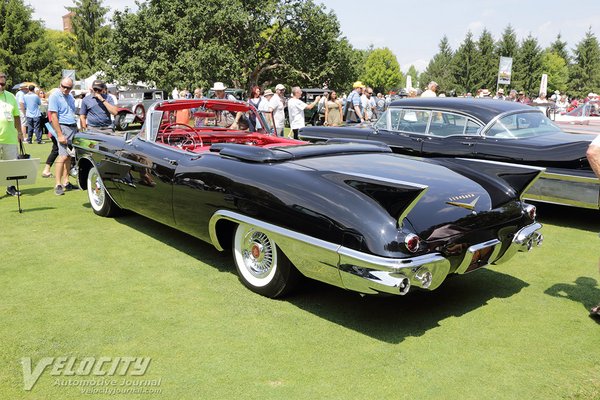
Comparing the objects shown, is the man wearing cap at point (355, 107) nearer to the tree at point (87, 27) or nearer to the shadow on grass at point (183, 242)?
the shadow on grass at point (183, 242)

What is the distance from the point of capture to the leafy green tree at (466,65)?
215 ft

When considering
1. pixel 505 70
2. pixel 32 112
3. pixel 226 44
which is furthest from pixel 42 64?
pixel 505 70

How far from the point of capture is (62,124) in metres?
8.23

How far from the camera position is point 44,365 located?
3.05 m

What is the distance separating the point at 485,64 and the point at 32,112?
60.5 m

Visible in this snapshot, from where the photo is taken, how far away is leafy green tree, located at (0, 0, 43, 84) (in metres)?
45.2

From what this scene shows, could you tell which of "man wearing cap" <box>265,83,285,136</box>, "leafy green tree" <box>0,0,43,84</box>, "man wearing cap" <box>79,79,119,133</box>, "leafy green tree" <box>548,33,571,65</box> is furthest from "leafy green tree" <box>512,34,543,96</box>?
"man wearing cap" <box>79,79,119,133</box>

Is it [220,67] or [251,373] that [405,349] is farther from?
[220,67]

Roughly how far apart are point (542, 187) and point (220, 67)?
30.8m

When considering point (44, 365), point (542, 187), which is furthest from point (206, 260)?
point (542, 187)

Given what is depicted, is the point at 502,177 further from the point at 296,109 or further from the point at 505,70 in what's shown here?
the point at 505,70

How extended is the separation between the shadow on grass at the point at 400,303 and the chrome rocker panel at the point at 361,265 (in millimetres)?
414

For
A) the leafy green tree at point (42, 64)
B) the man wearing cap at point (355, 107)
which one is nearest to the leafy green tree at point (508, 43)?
the leafy green tree at point (42, 64)

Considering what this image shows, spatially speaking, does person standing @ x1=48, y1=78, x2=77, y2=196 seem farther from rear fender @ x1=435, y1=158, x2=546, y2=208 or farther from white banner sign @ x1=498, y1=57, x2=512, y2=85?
white banner sign @ x1=498, y1=57, x2=512, y2=85
